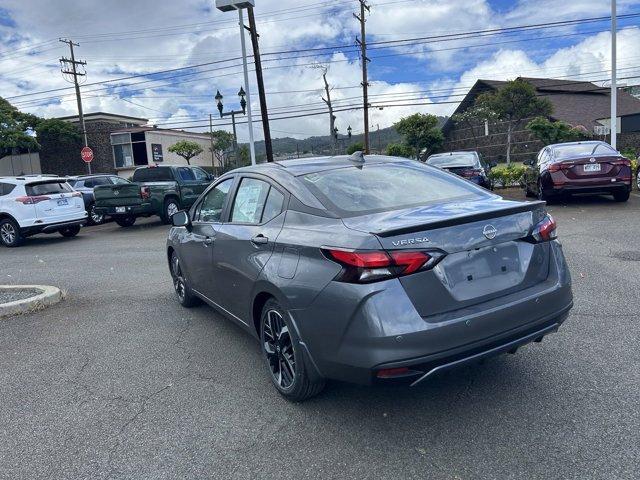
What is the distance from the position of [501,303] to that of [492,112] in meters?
34.7

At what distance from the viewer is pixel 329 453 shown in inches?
117

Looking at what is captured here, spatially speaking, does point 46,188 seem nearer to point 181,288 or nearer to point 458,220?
point 181,288

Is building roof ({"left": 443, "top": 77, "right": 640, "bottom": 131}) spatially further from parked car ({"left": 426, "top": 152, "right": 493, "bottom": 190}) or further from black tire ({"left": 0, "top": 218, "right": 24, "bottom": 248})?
black tire ({"left": 0, "top": 218, "right": 24, "bottom": 248})

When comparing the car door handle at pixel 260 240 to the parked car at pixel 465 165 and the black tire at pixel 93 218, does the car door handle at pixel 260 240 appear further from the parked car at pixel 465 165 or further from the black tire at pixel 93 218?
the black tire at pixel 93 218

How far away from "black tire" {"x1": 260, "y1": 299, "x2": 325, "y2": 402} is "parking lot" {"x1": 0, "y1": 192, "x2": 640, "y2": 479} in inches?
5.3

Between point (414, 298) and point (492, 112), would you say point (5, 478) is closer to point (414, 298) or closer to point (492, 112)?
point (414, 298)

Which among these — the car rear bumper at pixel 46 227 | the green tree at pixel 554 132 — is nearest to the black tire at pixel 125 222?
the car rear bumper at pixel 46 227

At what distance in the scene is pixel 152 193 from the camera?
49.9 ft

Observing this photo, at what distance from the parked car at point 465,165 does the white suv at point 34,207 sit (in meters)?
9.76

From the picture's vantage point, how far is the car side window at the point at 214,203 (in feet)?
15.7

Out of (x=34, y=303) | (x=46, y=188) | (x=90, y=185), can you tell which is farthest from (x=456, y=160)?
(x=90, y=185)

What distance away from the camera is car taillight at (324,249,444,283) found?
281 centimetres

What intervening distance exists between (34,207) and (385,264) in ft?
41.6

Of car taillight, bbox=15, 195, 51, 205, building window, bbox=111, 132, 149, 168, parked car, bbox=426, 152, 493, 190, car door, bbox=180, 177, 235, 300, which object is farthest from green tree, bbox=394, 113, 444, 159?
car door, bbox=180, 177, 235, 300
